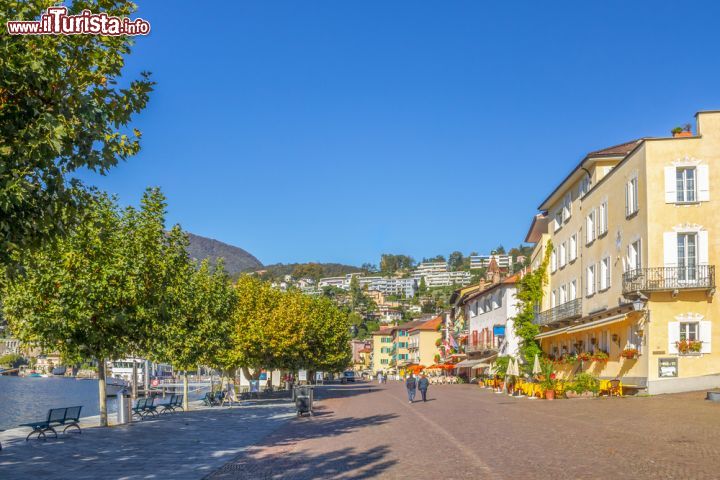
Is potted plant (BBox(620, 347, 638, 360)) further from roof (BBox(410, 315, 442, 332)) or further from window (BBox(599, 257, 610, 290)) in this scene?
roof (BBox(410, 315, 442, 332))

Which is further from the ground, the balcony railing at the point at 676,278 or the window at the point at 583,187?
the window at the point at 583,187

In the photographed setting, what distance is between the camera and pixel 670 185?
106 ft

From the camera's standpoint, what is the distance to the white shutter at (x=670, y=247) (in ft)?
105

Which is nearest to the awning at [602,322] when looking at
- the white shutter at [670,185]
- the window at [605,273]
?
the window at [605,273]

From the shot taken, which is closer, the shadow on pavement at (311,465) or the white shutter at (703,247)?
the shadow on pavement at (311,465)

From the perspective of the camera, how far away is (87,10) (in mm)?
11211

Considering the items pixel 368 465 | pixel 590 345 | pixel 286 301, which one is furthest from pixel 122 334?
pixel 286 301

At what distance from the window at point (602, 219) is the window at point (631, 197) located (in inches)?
149

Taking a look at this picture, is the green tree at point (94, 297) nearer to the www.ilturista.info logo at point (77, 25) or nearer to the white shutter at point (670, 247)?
the www.ilturista.info logo at point (77, 25)

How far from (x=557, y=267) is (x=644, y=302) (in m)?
19.5

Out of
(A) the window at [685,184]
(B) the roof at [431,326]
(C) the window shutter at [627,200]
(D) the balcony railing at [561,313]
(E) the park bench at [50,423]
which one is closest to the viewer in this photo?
(E) the park bench at [50,423]

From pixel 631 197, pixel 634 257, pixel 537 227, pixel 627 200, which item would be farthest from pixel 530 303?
pixel 631 197

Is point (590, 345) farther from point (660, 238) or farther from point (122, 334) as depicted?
point (122, 334)

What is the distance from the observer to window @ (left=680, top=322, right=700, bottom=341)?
104 feet
